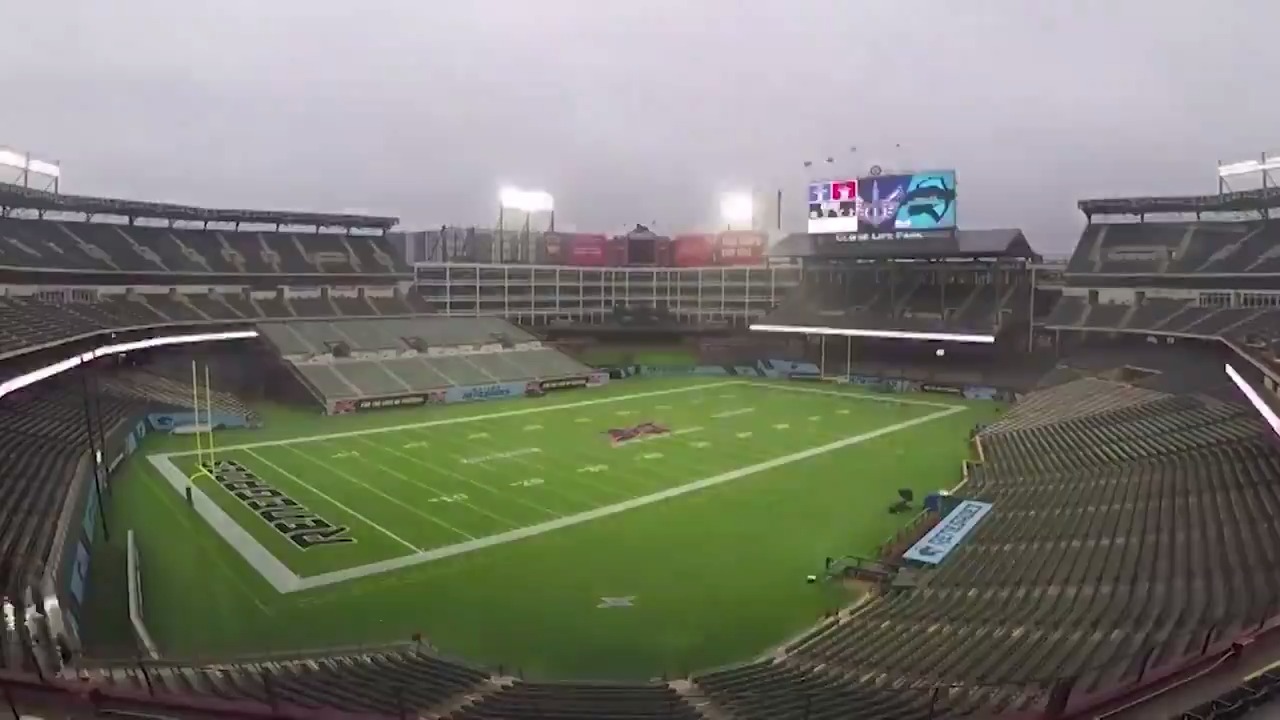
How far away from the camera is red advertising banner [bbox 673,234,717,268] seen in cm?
6353

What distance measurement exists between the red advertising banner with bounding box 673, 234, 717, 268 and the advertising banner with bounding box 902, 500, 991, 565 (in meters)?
43.7

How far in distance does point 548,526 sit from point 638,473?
20.2ft

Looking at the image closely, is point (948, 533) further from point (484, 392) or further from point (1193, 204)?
point (1193, 204)

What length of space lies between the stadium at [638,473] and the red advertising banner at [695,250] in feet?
17.4

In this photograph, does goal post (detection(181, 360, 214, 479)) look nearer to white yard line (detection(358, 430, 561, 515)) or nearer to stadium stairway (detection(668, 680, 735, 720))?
white yard line (detection(358, 430, 561, 515))

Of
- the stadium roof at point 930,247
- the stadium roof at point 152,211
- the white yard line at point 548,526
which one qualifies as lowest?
the white yard line at point 548,526

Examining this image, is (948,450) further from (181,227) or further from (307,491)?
(181,227)

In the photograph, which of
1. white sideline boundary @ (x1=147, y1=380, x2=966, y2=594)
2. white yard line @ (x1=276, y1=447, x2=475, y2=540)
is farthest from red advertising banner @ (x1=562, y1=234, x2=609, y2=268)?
white yard line @ (x1=276, y1=447, x2=475, y2=540)

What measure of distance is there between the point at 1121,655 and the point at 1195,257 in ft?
135

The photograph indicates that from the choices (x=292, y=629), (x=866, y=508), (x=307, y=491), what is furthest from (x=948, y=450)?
(x=292, y=629)

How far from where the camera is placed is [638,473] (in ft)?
89.1

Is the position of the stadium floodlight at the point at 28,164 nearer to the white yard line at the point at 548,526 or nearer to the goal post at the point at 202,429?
the goal post at the point at 202,429

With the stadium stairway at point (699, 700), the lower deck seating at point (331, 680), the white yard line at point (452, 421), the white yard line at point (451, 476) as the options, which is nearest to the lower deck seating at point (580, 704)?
the stadium stairway at point (699, 700)

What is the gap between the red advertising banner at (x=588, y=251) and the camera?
62188 mm
